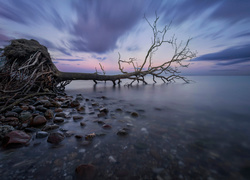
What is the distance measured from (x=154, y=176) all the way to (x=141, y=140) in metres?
0.60

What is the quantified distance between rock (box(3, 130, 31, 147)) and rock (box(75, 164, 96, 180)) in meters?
1.02

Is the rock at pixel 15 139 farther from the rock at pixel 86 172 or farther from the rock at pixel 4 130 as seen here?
the rock at pixel 86 172

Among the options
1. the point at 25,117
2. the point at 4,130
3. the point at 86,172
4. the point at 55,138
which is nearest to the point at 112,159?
the point at 86,172

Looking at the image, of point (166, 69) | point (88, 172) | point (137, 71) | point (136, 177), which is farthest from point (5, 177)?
point (166, 69)

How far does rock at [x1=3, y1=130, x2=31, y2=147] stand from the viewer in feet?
4.70

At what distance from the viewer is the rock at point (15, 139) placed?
4.70ft

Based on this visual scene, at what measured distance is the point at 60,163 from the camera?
3.85ft

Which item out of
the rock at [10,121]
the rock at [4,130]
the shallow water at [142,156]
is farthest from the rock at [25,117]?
the shallow water at [142,156]

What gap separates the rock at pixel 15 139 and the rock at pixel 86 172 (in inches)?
40.0

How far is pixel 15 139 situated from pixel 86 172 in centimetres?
120

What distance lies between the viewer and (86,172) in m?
1.06

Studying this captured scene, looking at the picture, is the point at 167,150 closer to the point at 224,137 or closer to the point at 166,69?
the point at 224,137

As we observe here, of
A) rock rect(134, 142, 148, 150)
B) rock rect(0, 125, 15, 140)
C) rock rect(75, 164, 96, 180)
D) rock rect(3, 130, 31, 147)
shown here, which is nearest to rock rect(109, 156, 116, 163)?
rock rect(75, 164, 96, 180)

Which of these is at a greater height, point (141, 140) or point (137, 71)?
point (137, 71)
